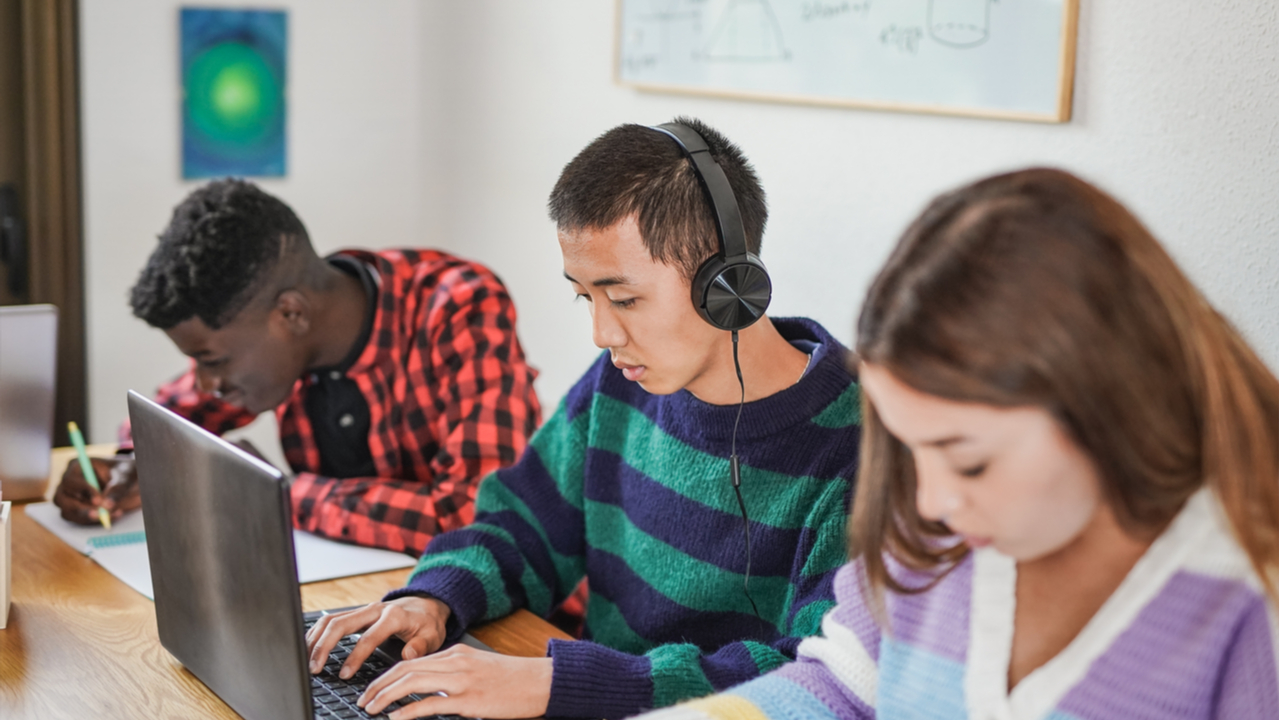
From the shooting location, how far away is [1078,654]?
0.77 meters

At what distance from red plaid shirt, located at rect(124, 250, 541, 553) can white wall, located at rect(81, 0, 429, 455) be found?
1034mm

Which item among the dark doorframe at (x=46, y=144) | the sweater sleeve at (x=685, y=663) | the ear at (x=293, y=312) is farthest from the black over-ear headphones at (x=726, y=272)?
the dark doorframe at (x=46, y=144)

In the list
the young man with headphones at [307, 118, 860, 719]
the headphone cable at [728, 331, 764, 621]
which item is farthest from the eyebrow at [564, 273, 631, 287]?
the headphone cable at [728, 331, 764, 621]

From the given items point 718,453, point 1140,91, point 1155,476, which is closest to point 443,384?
point 718,453

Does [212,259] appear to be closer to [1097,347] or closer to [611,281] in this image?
[611,281]

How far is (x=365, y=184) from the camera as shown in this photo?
3109 millimetres

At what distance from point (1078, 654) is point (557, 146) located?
204 cm

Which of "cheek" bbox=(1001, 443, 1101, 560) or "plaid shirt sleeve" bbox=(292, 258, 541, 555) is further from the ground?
"cheek" bbox=(1001, 443, 1101, 560)

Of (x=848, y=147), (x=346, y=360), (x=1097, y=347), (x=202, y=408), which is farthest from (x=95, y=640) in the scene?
(x=848, y=147)

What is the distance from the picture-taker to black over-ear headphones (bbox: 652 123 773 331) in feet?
3.71

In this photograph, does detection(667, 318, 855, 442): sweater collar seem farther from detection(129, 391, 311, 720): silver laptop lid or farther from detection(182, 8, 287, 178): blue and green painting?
detection(182, 8, 287, 178): blue and green painting

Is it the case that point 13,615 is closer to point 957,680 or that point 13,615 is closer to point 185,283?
point 185,283

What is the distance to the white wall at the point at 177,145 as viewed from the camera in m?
2.74

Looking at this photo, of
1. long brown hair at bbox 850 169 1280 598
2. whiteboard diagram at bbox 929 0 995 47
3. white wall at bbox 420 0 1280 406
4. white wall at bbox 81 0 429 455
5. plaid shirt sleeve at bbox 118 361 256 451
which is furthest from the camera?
white wall at bbox 81 0 429 455
